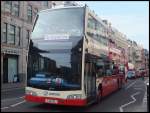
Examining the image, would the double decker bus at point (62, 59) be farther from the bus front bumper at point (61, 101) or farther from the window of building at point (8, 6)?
the window of building at point (8, 6)

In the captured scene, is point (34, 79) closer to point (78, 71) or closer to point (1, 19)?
point (78, 71)

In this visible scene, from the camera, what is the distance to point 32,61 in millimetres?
14969

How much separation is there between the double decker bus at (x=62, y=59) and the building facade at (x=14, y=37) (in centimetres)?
2369

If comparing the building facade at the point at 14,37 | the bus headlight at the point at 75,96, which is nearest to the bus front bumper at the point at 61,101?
the bus headlight at the point at 75,96

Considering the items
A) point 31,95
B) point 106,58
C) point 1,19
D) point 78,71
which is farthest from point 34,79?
point 1,19

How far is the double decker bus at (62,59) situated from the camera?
1413cm

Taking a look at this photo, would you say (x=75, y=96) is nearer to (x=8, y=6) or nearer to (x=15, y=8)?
(x=8, y=6)

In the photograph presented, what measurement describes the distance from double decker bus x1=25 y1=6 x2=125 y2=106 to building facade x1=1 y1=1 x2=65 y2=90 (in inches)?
933

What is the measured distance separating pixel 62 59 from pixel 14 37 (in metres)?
28.1

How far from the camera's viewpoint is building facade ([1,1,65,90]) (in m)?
39.2

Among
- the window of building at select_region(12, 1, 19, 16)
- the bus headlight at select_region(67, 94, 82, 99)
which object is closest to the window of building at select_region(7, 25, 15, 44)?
the window of building at select_region(12, 1, 19, 16)

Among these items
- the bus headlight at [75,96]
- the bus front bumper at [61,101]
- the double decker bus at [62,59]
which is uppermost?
the double decker bus at [62,59]

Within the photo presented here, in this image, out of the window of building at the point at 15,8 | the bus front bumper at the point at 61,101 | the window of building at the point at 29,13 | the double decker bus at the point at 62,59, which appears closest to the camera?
the bus front bumper at the point at 61,101

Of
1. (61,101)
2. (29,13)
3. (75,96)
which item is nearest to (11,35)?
(29,13)
